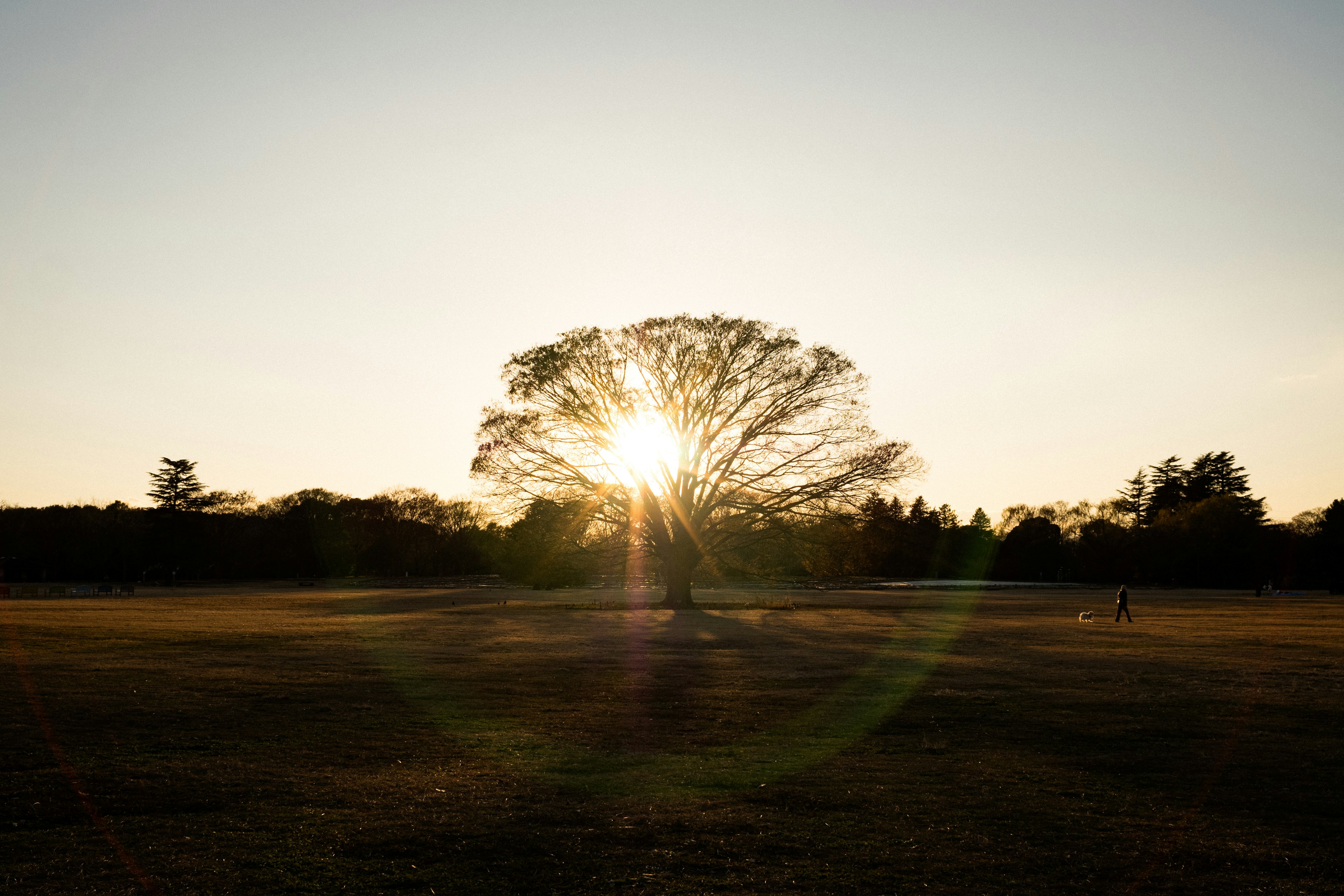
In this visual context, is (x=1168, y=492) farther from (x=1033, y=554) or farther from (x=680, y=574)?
(x=680, y=574)

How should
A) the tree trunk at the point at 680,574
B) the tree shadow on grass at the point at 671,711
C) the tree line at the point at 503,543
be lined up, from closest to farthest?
the tree shadow on grass at the point at 671,711
the tree trunk at the point at 680,574
the tree line at the point at 503,543

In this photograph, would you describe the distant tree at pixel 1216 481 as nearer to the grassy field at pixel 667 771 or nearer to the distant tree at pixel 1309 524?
the distant tree at pixel 1309 524

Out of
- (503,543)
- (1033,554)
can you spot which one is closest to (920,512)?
(1033,554)

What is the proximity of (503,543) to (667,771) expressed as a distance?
77.9 m

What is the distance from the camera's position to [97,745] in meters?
11.0

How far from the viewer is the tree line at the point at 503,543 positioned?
98.1 meters

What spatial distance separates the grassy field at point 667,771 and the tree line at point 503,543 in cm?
5884

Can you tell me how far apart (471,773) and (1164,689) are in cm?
1300

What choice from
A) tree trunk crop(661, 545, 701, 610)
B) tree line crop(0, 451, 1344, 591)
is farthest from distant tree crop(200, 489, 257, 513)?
tree trunk crop(661, 545, 701, 610)

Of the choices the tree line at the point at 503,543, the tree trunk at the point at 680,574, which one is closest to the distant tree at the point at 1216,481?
the tree line at the point at 503,543

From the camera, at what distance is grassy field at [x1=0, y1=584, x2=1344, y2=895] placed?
712cm

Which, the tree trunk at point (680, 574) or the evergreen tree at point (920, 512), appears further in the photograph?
the evergreen tree at point (920, 512)

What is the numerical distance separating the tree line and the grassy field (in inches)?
2316

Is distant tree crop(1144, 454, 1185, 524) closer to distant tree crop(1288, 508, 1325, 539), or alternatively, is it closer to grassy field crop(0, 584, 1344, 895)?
distant tree crop(1288, 508, 1325, 539)
